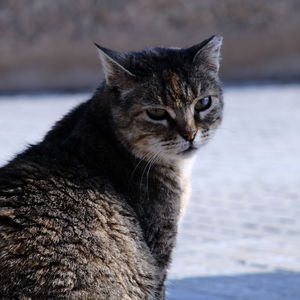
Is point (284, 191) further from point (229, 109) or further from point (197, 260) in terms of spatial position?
point (229, 109)

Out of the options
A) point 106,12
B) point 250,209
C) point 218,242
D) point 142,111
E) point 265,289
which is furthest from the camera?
point 106,12

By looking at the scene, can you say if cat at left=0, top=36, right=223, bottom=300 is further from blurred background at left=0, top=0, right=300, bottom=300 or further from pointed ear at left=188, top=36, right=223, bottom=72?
blurred background at left=0, top=0, right=300, bottom=300

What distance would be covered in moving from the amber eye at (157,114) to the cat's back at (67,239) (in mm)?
464

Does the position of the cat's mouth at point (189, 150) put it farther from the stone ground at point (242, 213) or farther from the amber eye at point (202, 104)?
the stone ground at point (242, 213)

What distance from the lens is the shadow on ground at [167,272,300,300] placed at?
504cm

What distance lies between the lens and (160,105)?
4.25 metres

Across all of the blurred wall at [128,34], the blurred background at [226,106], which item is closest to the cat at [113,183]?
the blurred background at [226,106]

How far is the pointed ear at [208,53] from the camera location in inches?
175

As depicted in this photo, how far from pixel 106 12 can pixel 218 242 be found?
1756 centimetres

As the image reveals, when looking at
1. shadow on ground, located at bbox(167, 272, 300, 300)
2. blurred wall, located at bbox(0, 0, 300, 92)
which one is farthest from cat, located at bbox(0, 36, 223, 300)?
blurred wall, located at bbox(0, 0, 300, 92)

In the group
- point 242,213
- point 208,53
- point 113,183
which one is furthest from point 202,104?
point 242,213

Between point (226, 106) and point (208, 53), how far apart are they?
10692 mm

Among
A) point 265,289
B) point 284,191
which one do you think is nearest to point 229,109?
point 284,191

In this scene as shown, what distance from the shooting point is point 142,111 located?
427 cm
